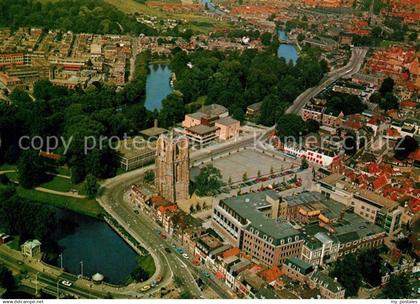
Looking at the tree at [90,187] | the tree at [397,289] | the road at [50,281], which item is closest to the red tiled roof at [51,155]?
the tree at [90,187]

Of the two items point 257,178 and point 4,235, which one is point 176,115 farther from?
point 4,235

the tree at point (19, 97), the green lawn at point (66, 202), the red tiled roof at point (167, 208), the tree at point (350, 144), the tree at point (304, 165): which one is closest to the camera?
the red tiled roof at point (167, 208)

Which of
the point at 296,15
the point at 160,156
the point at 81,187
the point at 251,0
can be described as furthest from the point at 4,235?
the point at 251,0

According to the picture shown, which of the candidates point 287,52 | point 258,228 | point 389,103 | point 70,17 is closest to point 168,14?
point 70,17

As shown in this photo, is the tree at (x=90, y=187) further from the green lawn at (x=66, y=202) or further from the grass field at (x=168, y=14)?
the grass field at (x=168, y=14)

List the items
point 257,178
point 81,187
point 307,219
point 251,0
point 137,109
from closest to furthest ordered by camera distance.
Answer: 1. point 307,219
2. point 81,187
3. point 257,178
4. point 137,109
5. point 251,0

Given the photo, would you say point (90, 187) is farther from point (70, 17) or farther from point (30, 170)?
point (70, 17)
